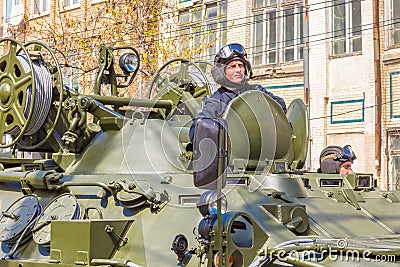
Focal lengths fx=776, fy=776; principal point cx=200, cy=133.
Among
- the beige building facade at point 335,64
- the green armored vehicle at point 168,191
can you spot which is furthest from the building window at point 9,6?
the green armored vehicle at point 168,191

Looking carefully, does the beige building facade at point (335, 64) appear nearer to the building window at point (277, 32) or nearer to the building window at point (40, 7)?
the building window at point (277, 32)

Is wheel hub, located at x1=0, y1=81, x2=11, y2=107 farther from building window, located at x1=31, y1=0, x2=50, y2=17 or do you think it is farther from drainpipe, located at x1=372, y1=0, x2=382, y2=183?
building window, located at x1=31, y1=0, x2=50, y2=17

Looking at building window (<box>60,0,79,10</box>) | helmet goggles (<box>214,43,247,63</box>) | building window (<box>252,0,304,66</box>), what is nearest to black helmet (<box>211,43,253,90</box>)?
helmet goggles (<box>214,43,247,63</box>)

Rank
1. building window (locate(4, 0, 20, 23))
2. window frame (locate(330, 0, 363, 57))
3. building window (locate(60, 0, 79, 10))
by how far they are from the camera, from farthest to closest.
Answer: building window (locate(4, 0, 20, 23))
building window (locate(60, 0, 79, 10))
window frame (locate(330, 0, 363, 57))

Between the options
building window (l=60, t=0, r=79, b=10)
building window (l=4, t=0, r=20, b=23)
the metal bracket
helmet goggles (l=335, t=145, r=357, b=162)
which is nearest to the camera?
the metal bracket

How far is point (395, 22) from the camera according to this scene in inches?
617

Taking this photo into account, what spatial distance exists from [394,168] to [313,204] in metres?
10.2

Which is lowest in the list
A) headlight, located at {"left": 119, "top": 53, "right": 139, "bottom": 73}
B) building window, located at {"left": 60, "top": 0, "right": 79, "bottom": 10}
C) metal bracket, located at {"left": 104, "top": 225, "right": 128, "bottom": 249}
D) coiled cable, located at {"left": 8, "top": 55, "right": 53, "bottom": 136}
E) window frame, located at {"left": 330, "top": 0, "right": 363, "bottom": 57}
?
metal bracket, located at {"left": 104, "top": 225, "right": 128, "bottom": 249}

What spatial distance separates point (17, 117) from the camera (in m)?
7.39

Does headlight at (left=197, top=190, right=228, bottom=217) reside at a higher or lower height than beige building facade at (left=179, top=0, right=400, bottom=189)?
lower

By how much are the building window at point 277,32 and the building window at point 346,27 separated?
93 cm

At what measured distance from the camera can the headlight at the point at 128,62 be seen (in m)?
9.02

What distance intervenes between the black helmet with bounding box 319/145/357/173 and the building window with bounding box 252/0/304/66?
31.0 ft

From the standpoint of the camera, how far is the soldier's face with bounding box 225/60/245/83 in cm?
660
